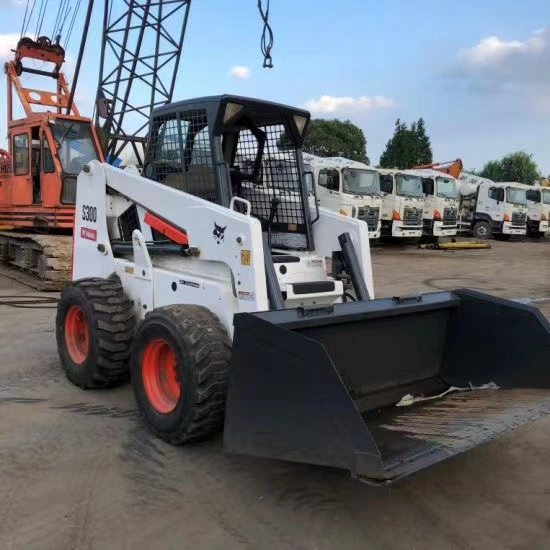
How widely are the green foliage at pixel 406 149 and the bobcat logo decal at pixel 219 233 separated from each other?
46307mm

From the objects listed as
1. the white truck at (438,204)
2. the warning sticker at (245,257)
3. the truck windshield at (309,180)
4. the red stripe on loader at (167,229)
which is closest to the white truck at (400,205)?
the white truck at (438,204)

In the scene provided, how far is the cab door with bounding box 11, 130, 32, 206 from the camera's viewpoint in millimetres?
11523

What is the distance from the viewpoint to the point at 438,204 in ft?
77.9

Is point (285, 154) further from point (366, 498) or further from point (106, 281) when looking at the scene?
point (366, 498)

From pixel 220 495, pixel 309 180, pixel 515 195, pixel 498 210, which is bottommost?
pixel 220 495

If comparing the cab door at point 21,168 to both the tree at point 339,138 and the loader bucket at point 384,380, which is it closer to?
the loader bucket at point 384,380

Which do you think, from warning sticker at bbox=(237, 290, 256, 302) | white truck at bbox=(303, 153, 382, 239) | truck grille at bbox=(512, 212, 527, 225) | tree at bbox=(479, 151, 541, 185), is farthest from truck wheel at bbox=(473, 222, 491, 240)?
tree at bbox=(479, 151, 541, 185)

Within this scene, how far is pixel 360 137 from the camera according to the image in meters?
56.6

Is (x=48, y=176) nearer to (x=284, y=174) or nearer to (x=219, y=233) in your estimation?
(x=284, y=174)

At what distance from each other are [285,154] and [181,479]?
2888 mm

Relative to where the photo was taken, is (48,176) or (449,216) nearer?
(48,176)

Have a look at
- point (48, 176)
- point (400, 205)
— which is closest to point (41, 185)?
point (48, 176)

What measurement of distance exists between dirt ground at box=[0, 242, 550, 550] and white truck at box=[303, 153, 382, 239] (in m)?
15.3

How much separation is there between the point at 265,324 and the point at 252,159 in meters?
2.46
